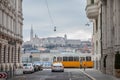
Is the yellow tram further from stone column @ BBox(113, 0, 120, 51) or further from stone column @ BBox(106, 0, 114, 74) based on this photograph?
stone column @ BBox(113, 0, 120, 51)

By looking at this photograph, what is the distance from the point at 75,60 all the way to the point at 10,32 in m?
25.1

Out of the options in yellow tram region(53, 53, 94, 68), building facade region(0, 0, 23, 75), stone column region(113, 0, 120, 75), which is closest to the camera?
stone column region(113, 0, 120, 75)

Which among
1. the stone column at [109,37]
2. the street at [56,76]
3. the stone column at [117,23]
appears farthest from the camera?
the stone column at [109,37]

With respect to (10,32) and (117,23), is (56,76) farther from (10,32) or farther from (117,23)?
(10,32)

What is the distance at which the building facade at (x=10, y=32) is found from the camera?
61344 mm

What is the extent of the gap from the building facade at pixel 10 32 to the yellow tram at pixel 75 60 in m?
13.4

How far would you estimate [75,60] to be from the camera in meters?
90.3

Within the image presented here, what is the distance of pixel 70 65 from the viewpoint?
91.5 metres

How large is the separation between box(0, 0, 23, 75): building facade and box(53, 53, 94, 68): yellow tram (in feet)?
44.1

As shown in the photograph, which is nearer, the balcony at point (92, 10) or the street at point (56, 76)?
the street at point (56, 76)

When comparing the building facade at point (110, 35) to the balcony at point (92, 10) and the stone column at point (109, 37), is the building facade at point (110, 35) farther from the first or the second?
the balcony at point (92, 10)

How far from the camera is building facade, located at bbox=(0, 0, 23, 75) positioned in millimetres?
61344

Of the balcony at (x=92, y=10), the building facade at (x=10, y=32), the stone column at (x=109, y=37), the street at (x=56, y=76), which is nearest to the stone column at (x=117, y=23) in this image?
the stone column at (x=109, y=37)

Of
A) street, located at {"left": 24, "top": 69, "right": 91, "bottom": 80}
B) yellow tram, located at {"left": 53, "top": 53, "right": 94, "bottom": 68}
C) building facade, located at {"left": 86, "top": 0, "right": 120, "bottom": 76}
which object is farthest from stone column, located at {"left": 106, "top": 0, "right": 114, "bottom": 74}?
yellow tram, located at {"left": 53, "top": 53, "right": 94, "bottom": 68}
